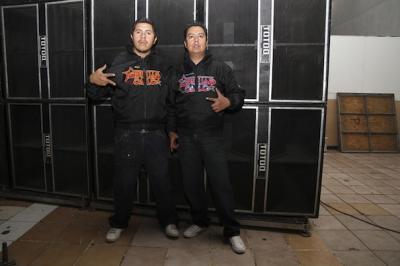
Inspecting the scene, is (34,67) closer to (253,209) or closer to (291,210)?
(253,209)

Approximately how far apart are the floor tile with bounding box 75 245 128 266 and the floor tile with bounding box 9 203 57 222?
998mm

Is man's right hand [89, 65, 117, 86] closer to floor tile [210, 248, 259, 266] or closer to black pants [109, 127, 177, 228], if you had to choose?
black pants [109, 127, 177, 228]

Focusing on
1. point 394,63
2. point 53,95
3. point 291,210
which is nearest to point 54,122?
point 53,95

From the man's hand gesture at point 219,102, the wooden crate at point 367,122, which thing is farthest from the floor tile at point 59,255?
the wooden crate at point 367,122

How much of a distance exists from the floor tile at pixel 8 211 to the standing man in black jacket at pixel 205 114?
2066 mm

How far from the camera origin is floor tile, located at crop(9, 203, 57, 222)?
341 centimetres

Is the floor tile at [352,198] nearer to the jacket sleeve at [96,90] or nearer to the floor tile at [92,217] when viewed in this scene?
the floor tile at [92,217]

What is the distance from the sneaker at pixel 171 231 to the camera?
297 centimetres

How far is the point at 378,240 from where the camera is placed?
3.04m

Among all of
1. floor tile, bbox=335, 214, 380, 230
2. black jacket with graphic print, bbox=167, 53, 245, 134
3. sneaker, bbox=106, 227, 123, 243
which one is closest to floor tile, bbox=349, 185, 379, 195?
floor tile, bbox=335, 214, 380, 230

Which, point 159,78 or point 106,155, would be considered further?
point 106,155

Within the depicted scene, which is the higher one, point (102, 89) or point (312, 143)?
point (102, 89)

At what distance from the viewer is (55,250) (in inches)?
109

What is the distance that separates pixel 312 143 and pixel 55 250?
8.27ft
